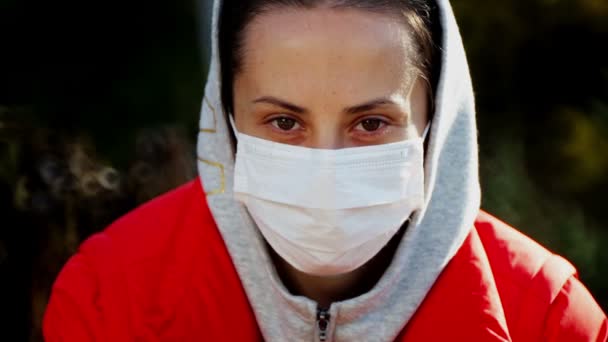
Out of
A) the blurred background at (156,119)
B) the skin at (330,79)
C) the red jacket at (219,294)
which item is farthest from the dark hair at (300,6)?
the blurred background at (156,119)

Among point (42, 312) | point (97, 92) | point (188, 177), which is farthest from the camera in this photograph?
point (97, 92)

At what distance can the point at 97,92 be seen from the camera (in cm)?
588

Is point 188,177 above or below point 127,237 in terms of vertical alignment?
below

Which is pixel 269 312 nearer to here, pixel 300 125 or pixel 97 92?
pixel 300 125

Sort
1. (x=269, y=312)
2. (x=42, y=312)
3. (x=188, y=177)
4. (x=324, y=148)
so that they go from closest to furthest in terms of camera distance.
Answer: (x=324, y=148), (x=269, y=312), (x=42, y=312), (x=188, y=177)

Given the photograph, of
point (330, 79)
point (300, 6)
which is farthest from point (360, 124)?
point (300, 6)

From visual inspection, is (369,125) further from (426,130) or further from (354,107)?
(426,130)

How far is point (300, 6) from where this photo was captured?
2621 mm

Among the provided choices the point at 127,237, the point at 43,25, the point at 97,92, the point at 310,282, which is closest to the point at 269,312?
the point at 310,282

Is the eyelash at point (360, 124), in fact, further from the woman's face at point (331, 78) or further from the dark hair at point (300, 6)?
the dark hair at point (300, 6)

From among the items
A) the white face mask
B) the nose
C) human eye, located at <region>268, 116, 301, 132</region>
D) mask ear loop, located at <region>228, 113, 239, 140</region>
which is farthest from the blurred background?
the nose

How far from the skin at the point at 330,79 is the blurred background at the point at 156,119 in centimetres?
129

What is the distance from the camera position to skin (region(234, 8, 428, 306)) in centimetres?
257

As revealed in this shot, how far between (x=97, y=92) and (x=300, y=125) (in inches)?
135
